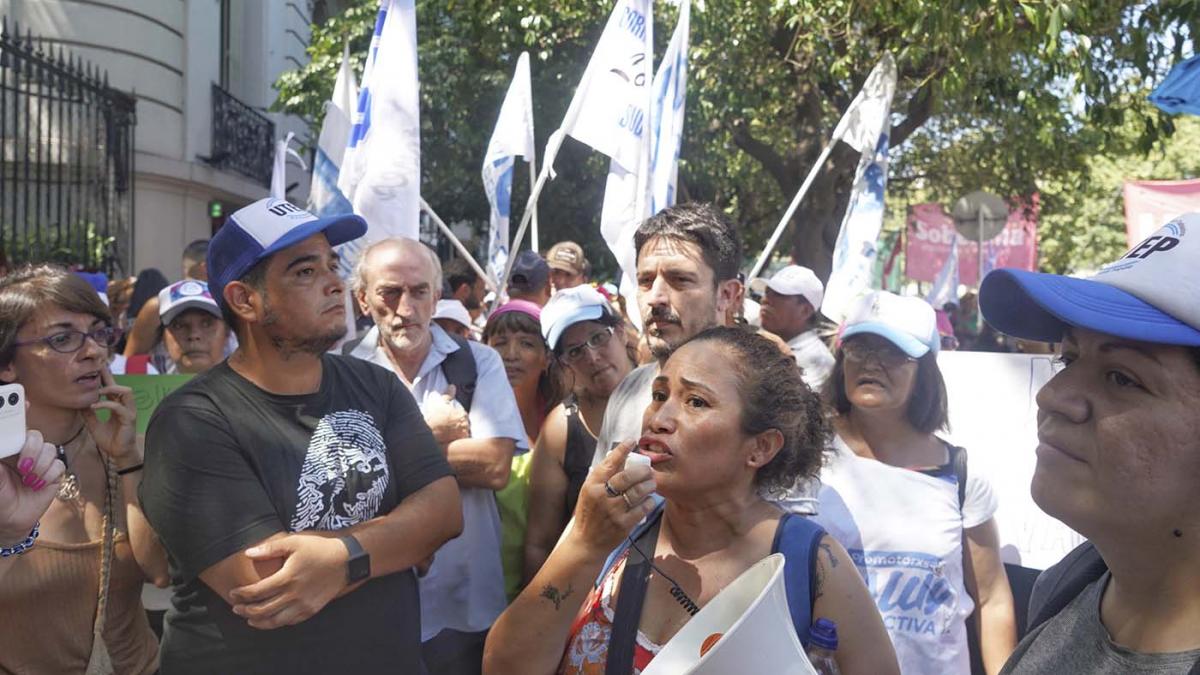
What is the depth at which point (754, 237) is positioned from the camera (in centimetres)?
2188

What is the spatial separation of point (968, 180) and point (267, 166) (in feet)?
38.7

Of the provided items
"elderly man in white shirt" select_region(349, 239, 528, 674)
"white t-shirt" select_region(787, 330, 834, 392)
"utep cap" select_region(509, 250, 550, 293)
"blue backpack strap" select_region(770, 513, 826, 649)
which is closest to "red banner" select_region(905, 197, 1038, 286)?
"utep cap" select_region(509, 250, 550, 293)

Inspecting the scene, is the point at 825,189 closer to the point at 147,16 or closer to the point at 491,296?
the point at 491,296

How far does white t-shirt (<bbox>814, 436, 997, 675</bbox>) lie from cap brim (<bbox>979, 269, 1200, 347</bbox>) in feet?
4.75

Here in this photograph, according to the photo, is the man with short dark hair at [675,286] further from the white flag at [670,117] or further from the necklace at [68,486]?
the white flag at [670,117]

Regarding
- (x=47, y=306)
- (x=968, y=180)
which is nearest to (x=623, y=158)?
(x=47, y=306)

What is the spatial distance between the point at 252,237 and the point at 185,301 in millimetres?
1979

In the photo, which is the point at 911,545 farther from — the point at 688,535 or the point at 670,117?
the point at 670,117

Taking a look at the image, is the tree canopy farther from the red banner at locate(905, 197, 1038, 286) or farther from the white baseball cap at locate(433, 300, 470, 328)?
the white baseball cap at locate(433, 300, 470, 328)

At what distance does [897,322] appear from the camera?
3.44 meters

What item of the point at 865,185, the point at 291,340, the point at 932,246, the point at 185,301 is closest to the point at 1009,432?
the point at 865,185

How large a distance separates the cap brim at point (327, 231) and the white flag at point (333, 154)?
7.35ft

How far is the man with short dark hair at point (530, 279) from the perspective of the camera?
21.0 feet

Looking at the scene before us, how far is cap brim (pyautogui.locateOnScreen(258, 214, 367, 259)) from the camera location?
2793 mm
